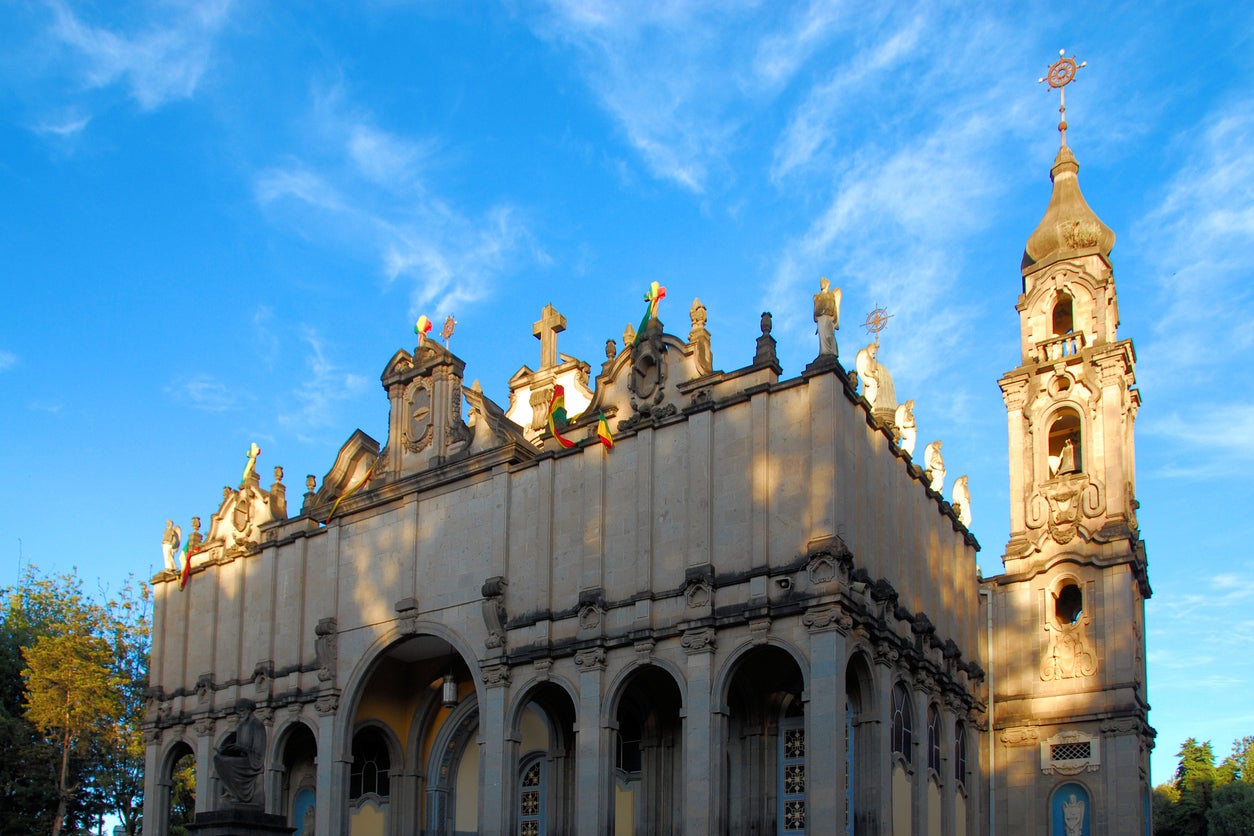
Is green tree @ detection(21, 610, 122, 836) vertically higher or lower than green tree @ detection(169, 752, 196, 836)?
higher

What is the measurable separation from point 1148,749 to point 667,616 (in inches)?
642

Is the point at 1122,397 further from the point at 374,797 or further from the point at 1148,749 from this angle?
the point at 374,797

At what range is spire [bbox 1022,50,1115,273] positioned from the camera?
4319 centimetres

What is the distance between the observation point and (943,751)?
33781mm

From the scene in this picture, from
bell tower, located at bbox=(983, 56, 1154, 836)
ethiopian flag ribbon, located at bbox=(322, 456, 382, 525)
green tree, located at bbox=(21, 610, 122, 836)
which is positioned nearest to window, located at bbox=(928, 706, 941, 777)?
bell tower, located at bbox=(983, 56, 1154, 836)

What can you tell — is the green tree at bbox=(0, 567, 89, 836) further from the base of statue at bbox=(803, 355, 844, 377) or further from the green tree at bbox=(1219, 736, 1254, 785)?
the green tree at bbox=(1219, 736, 1254, 785)

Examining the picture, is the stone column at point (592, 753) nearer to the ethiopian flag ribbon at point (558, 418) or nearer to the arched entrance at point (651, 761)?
the arched entrance at point (651, 761)

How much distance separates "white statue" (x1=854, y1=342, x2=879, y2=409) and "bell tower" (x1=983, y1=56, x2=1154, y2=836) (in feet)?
16.8

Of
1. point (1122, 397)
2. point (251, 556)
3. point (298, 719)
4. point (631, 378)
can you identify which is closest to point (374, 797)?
point (298, 719)

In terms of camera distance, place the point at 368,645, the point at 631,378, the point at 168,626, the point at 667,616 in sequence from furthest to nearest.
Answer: the point at 168,626, the point at 368,645, the point at 631,378, the point at 667,616

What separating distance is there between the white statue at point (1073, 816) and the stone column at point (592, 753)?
45.9 ft

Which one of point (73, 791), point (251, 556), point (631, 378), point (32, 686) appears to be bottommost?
point (73, 791)

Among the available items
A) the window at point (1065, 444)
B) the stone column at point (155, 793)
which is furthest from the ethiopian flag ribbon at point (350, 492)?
the window at point (1065, 444)

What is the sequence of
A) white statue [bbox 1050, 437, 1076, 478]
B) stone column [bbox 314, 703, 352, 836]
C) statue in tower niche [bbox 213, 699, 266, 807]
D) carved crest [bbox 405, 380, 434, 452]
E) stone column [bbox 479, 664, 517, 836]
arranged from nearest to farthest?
1. statue in tower niche [bbox 213, 699, 266, 807]
2. stone column [bbox 479, 664, 517, 836]
3. stone column [bbox 314, 703, 352, 836]
4. carved crest [bbox 405, 380, 434, 452]
5. white statue [bbox 1050, 437, 1076, 478]
